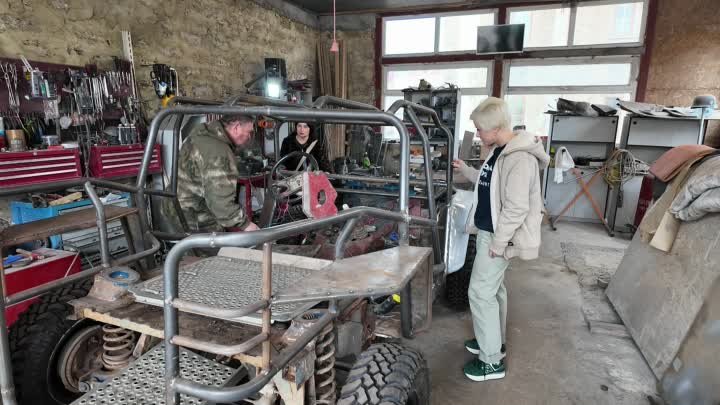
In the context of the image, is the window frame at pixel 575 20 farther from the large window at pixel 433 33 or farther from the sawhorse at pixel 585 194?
the sawhorse at pixel 585 194

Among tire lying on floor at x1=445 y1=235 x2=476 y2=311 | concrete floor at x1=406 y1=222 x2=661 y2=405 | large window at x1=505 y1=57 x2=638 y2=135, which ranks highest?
large window at x1=505 y1=57 x2=638 y2=135

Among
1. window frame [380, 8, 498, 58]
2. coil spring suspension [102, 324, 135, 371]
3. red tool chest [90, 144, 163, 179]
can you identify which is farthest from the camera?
window frame [380, 8, 498, 58]

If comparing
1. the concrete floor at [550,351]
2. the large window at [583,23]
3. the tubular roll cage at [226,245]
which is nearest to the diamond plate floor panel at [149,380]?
the tubular roll cage at [226,245]

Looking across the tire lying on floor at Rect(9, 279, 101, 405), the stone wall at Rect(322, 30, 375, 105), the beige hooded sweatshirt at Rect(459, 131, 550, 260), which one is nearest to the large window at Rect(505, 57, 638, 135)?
the stone wall at Rect(322, 30, 375, 105)

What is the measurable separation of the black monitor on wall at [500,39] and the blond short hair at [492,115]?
627 cm

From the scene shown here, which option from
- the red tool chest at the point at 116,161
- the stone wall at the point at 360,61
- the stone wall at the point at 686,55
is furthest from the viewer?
the stone wall at the point at 360,61

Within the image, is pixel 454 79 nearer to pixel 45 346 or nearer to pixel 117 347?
pixel 117 347

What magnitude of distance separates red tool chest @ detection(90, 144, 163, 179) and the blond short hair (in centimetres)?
284

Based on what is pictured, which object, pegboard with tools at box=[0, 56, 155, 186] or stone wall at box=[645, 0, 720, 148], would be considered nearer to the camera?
pegboard with tools at box=[0, 56, 155, 186]

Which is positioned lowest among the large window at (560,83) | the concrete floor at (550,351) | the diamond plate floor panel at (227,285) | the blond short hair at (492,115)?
the concrete floor at (550,351)

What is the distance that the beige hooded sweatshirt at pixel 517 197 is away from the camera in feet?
7.21

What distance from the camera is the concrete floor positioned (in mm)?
2438

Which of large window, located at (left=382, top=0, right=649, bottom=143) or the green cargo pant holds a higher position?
large window, located at (left=382, top=0, right=649, bottom=143)

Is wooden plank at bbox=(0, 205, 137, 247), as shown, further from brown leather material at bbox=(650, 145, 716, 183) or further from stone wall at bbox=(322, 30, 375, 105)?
stone wall at bbox=(322, 30, 375, 105)
